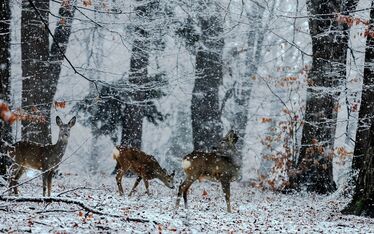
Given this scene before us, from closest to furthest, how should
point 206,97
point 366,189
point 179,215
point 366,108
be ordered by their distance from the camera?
point 179,215
point 366,189
point 366,108
point 206,97

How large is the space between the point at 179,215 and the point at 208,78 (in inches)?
522

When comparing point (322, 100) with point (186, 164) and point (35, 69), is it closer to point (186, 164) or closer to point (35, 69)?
point (186, 164)

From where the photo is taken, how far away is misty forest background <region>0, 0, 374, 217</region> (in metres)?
12.7

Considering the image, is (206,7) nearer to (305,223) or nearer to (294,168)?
(294,168)

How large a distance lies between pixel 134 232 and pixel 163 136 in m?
30.3

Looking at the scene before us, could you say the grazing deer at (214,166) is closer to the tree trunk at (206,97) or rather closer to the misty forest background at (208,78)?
the misty forest background at (208,78)

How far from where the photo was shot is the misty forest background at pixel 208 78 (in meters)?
12.7

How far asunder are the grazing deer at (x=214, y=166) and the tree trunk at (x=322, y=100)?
3989mm

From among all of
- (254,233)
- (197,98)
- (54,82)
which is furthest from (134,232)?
(197,98)

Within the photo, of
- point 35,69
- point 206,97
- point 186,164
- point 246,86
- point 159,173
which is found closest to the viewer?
point 186,164

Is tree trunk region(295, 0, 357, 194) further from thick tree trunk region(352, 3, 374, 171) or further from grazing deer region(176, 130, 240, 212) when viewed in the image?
grazing deer region(176, 130, 240, 212)

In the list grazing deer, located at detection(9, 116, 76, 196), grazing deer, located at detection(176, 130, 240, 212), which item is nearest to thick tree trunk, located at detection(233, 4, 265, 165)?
grazing deer, located at detection(176, 130, 240, 212)

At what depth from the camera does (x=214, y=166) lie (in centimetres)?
1118

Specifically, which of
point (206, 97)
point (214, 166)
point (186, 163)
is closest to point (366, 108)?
point (214, 166)
